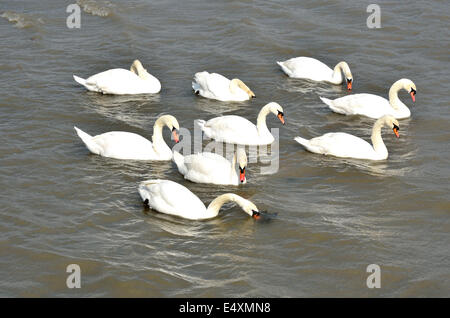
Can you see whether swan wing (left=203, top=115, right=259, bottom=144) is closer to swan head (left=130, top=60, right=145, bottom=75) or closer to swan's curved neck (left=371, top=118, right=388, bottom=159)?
swan's curved neck (left=371, top=118, right=388, bottom=159)

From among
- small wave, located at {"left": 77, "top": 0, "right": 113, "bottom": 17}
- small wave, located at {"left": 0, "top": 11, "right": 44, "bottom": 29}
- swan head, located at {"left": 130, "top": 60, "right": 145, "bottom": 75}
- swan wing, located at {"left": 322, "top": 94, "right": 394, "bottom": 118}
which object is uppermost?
small wave, located at {"left": 77, "top": 0, "right": 113, "bottom": 17}

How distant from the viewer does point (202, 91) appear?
1862 cm

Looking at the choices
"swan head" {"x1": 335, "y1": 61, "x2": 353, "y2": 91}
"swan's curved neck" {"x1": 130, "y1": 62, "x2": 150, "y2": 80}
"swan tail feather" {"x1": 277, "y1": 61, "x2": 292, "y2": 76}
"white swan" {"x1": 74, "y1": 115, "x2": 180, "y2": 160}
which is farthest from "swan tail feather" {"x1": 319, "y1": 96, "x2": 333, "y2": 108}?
"white swan" {"x1": 74, "y1": 115, "x2": 180, "y2": 160}

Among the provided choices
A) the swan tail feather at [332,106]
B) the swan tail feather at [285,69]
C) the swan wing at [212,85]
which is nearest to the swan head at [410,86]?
Result: the swan tail feather at [332,106]

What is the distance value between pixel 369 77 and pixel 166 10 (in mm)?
7016

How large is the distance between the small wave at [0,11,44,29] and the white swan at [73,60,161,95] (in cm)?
468

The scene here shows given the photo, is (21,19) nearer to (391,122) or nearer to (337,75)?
(337,75)

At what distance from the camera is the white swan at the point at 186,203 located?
13.1m

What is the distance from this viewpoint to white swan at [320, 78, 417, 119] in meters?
17.9

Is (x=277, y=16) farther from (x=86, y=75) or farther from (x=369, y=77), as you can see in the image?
(x=86, y=75)

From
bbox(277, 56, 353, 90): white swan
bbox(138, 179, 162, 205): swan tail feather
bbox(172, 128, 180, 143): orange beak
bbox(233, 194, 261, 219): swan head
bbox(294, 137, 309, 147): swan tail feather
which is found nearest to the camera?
bbox(233, 194, 261, 219): swan head

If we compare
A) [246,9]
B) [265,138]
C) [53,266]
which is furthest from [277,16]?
[53,266]

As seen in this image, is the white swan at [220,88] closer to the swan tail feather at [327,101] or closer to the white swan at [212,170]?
the swan tail feather at [327,101]

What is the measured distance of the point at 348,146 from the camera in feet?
51.9
